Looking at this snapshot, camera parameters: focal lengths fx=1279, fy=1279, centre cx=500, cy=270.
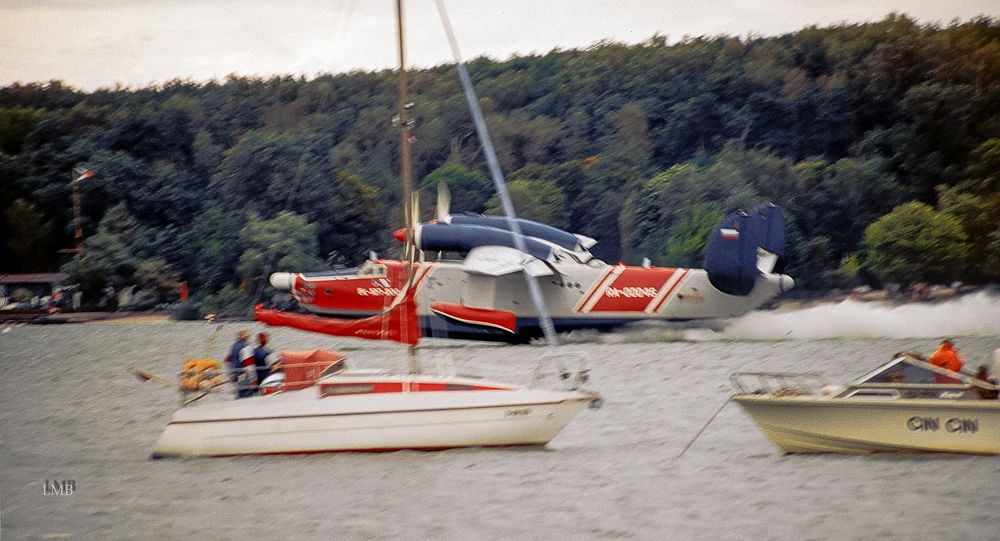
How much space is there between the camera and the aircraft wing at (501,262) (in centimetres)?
2828

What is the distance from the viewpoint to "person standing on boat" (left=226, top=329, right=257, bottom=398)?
15416 mm

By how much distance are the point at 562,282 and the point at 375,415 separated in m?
14.9

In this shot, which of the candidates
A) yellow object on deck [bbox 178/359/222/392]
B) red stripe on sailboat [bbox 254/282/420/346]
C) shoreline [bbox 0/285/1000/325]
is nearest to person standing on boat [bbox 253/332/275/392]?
yellow object on deck [bbox 178/359/222/392]

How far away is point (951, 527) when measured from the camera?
38.9ft

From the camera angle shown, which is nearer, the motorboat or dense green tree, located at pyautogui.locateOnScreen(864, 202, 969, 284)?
the motorboat

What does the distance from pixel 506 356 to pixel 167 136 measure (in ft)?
128

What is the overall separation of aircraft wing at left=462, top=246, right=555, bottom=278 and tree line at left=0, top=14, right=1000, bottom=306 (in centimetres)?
1638

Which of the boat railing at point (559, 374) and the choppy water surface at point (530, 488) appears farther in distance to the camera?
the boat railing at point (559, 374)

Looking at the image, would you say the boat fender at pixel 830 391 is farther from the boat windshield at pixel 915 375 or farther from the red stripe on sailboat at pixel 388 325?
the red stripe on sailboat at pixel 388 325

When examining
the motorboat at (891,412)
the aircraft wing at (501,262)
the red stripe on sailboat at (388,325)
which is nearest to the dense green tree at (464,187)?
the aircraft wing at (501,262)

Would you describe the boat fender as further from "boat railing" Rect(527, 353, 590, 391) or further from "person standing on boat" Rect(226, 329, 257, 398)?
"person standing on boat" Rect(226, 329, 257, 398)

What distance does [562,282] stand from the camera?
29.4m

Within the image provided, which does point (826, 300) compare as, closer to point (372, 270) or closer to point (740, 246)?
point (740, 246)

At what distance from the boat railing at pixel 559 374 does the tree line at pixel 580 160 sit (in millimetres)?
20705
